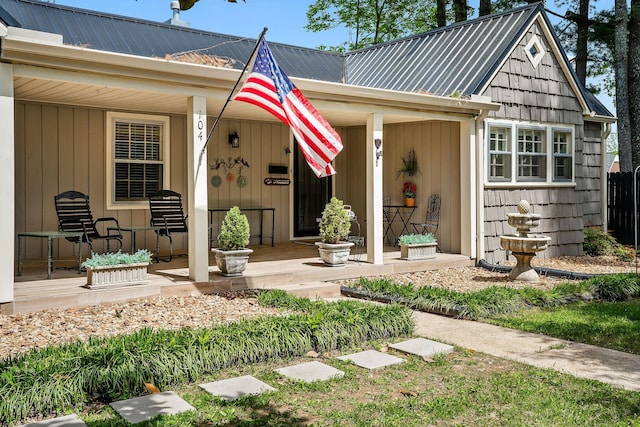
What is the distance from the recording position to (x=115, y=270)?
6.39 meters

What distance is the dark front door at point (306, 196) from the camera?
36.6 feet

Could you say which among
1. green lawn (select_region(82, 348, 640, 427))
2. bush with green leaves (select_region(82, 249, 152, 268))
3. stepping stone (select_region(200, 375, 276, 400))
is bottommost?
green lawn (select_region(82, 348, 640, 427))

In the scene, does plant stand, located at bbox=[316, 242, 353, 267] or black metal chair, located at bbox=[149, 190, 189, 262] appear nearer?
plant stand, located at bbox=[316, 242, 353, 267]

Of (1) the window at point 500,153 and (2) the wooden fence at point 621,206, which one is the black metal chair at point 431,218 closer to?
(1) the window at point 500,153

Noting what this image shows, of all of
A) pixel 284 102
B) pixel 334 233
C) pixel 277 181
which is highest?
pixel 284 102

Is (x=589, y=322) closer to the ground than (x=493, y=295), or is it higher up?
Result: closer to the ground

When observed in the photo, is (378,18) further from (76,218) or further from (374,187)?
(76,218)

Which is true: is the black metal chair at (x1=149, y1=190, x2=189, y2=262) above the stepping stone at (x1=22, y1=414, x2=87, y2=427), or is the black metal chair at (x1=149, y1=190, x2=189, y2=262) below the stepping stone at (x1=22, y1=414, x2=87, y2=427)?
above

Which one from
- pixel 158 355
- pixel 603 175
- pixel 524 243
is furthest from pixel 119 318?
pixel 603 175

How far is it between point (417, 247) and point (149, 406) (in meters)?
6.08

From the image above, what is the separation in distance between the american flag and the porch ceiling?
2.91 ft

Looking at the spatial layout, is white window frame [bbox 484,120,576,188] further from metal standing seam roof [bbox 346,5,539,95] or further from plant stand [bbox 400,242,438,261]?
plant stand [bbox 400,242,438,261]

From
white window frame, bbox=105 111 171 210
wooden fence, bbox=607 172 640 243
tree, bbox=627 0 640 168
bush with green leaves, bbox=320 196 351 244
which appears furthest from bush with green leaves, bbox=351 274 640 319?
tree, bbox=627 0 640 168

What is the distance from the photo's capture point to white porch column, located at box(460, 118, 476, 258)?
9.55m
